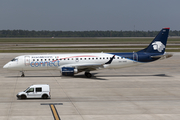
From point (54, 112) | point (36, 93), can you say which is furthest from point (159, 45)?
point (54, 112)

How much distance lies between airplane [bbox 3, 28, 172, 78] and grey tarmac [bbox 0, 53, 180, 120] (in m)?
2.75

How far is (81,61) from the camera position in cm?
4094

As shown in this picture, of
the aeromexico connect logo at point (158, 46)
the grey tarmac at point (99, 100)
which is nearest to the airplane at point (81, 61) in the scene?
the aeromexico connect logo at point (158, 46)

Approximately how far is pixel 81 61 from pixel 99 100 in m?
16.0

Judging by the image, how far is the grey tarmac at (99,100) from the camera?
67.0ft

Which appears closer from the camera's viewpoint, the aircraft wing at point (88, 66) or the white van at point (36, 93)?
the white van at point (36, 93)

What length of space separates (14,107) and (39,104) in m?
2.19

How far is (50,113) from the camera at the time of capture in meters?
20.9

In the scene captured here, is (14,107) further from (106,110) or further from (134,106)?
(134,106)

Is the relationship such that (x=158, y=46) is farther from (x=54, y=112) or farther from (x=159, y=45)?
(x=54, y=112)

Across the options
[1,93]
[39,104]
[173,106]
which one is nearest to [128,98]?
[173,106]

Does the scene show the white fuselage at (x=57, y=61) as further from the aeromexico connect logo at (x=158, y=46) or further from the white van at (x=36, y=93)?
the white van at (x=36, y=93)

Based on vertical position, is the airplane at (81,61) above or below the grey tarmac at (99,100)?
above

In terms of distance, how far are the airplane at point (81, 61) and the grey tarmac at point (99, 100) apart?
2.75 m
